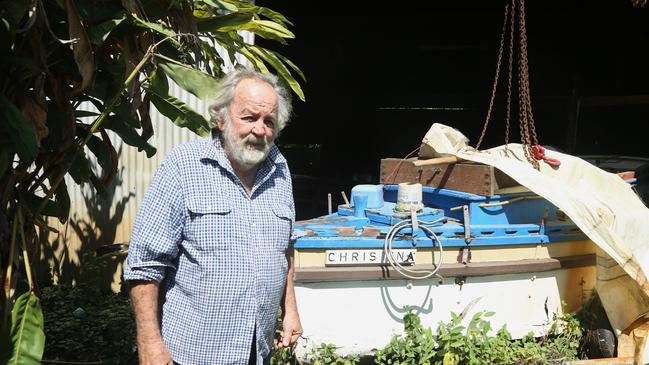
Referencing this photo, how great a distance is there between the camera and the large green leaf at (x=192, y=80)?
271 cm

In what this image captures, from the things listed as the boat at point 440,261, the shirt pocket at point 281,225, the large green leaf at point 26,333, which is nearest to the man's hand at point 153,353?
the large green leaf at point 26,333

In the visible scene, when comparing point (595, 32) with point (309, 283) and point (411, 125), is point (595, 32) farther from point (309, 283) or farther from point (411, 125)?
point (309, 283)

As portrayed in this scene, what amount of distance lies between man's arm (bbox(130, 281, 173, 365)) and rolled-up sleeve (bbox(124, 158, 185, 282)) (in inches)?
1.6

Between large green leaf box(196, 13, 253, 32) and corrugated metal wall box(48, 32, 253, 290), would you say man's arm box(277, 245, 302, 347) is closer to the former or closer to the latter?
large green leaf box(196, 13, 253, 32)

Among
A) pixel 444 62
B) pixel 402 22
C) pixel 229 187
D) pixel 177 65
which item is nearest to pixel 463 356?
pixel 229 187

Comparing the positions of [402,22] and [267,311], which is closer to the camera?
[267,311]

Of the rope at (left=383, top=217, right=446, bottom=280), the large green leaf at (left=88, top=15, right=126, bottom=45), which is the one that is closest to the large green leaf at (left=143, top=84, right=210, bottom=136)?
the large green leaf at (left=88, top=15, right=126, bottom=45)

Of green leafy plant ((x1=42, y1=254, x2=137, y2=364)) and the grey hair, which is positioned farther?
green leafy plant ((x1=42, y1=254, x2=137, y2=364))

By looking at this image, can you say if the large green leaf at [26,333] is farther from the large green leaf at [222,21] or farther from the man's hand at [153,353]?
the large green leaf at [222,21]

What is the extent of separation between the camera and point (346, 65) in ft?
47.9

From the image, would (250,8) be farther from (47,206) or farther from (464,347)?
(464,347)

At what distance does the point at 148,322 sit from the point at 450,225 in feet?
8.06

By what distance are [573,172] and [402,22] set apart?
31.5 feet

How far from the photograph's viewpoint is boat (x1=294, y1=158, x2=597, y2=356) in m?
3.77
